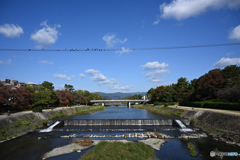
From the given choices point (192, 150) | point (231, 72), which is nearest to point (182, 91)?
point (231, 72)

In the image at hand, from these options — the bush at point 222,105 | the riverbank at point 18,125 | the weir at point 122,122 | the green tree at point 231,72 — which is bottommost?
the weir at point 122,122

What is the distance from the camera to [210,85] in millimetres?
48281

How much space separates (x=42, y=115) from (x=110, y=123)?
61.1 feet

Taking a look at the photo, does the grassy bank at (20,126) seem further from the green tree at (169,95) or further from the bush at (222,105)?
the green tree at (169,95)

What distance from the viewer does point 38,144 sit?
21.1 metres

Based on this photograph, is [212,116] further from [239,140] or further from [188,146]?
[188,146]

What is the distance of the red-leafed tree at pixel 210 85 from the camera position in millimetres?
47691

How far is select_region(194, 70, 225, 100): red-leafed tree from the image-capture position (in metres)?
47.7

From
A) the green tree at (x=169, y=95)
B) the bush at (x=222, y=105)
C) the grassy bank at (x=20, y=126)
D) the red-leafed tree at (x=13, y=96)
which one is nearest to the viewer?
the grassy bank at (x=20, y=126)

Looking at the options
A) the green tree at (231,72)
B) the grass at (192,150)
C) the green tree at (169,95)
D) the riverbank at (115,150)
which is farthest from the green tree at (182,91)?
the riverbank at (115,150)

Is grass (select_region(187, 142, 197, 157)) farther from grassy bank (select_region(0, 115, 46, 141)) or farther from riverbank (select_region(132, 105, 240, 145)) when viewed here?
grassy bank (select_region(0, 115, 46, 141))

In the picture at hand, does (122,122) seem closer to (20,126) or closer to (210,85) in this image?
(20,126)

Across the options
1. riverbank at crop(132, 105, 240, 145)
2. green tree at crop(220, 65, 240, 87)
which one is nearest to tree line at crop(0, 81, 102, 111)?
riverbank at crop(132, 105, 240, 145)

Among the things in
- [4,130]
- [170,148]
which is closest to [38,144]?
[4,130]
